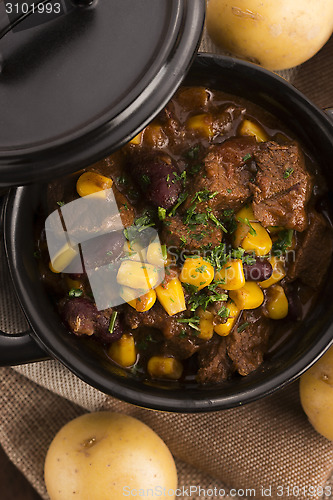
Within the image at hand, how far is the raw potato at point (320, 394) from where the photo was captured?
282 cm

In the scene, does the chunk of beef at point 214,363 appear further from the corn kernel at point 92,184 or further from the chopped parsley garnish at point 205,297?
the corn kernel at point 92,184

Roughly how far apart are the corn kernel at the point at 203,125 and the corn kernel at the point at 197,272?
0.60 m

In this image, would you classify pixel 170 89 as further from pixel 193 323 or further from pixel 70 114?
pixel 193 323

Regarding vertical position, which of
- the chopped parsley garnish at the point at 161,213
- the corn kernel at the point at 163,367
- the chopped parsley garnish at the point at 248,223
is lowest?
the corn kernel at the point at 163,367

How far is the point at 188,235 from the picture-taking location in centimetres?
238

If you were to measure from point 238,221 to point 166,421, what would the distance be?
4.40 ft

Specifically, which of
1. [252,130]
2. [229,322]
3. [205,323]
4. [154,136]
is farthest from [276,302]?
[154,136]

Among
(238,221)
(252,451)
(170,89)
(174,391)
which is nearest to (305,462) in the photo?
(252,451)

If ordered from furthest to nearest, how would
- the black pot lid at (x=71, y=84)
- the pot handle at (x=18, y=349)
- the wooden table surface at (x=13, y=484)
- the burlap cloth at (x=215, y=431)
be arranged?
the wooden table surface at (x=13, y=484) < the burlap cloth at (x=215, y=431) < the pot handle at (x=18, y=349) < the black pot lid at (x=71, y=84)

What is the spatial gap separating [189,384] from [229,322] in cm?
38

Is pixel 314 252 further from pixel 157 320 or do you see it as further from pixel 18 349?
pixel 18 349

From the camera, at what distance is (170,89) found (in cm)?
178

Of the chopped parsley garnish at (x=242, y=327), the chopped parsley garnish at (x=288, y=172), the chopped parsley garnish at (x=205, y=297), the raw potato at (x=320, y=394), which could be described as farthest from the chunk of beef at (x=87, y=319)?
the raw potato at (x=320, y=394)

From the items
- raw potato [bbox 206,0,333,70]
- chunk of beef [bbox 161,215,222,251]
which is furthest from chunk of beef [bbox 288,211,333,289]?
raw potato [bbox 206,0,333,70]
